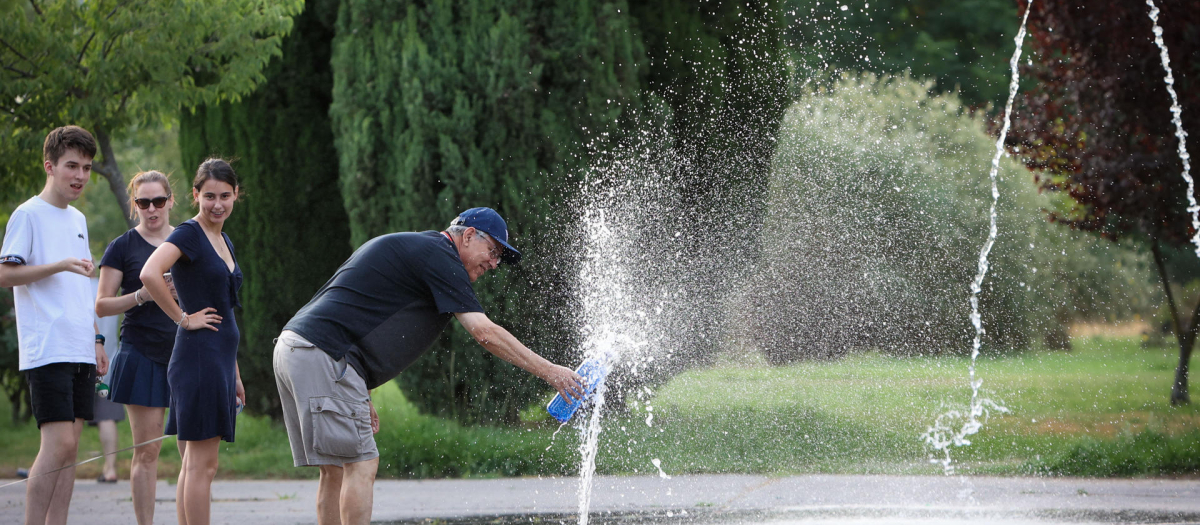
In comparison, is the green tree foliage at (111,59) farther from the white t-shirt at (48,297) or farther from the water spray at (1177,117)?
the water spray at (1177,117)

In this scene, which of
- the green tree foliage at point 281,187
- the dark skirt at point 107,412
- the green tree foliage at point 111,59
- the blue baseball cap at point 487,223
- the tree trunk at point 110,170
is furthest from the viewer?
the green tree foliage at point 281,187

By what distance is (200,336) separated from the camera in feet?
12.8

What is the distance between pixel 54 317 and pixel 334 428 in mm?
1518

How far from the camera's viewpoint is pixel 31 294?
14.0 ft

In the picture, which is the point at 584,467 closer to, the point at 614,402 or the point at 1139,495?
the point at 614,402

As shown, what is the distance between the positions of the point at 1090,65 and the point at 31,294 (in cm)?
729

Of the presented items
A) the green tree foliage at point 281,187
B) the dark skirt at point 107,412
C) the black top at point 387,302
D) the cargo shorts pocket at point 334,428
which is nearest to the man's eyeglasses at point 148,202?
the black top at point 387,302

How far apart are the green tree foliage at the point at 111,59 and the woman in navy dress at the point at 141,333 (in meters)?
1.96

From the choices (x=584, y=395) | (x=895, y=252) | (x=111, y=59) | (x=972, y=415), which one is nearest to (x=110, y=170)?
(x=111, y=59)

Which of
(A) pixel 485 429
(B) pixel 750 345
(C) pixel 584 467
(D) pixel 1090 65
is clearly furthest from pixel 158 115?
(D) pixel 1090 65

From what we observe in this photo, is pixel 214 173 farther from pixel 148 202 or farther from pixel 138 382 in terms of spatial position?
pixel 138 382

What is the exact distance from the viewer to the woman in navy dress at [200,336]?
12.6ft

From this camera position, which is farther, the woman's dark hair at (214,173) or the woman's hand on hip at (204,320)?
the woman's dark hair at (214,173)

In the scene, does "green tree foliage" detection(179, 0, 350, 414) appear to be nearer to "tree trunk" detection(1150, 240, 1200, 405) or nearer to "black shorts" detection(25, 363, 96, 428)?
"black shorts" detection(25, 363, 96, 428)
